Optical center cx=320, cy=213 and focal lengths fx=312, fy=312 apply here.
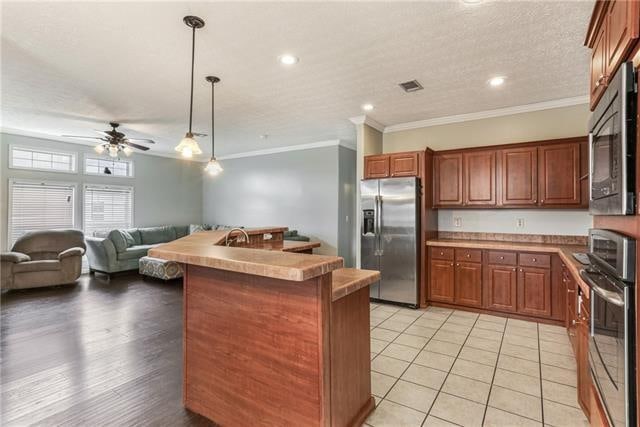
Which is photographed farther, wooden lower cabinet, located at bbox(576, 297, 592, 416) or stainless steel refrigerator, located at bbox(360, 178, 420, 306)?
stainless steel refrigerator, located at bbox(360, 178, 420, 306)

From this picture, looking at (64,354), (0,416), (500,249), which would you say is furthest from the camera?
(500,249)

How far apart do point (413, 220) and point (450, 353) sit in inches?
70.2

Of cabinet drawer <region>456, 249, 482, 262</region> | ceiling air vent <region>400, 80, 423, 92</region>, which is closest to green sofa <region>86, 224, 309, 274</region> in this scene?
cabinet drawer <region>456, 249, 482, 262</region>

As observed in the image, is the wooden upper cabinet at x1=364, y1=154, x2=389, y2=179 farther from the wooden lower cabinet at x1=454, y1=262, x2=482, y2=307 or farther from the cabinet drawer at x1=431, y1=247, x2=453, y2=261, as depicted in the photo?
the wooden lower cabinet at x1=454, y1=262, x2=482, y2=307

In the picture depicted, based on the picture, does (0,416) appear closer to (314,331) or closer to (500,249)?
(314,331)

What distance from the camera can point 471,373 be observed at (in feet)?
8.53

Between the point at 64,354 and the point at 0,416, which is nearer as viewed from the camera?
the point at 0,416

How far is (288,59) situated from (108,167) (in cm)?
598

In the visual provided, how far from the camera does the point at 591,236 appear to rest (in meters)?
1.84

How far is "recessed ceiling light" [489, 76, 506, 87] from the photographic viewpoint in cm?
330

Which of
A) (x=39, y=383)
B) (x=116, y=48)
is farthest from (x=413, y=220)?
(x=39, y=383)

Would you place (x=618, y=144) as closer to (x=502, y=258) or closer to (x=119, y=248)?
(x=502, y=258)

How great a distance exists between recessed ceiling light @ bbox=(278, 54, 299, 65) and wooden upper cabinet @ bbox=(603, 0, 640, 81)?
2.21 m

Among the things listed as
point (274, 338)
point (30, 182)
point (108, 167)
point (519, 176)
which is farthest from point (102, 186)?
point (519, 176)
